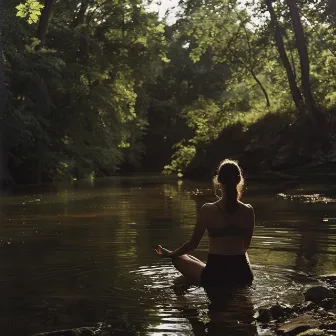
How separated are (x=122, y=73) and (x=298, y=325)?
4136 cm

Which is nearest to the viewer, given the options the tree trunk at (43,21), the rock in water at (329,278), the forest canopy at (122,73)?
the rock in water at (329,278)

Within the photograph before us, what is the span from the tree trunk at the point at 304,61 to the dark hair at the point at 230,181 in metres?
25.5

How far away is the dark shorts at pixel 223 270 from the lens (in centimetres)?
812

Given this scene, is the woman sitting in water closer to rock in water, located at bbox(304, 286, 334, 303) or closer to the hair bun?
the hair bun

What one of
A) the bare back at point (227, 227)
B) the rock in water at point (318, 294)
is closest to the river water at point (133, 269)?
the rock in water at point (318, 294)

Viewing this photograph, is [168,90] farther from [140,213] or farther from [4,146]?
[140,213]

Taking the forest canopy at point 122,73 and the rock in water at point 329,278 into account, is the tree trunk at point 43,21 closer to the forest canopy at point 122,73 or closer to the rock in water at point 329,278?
the forest canopy at point 122,73

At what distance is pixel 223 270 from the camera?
320 inches

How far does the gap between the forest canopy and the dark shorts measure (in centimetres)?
2461

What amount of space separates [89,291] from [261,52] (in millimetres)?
35658

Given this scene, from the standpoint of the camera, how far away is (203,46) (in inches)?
1668

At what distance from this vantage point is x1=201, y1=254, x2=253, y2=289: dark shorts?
812 cm

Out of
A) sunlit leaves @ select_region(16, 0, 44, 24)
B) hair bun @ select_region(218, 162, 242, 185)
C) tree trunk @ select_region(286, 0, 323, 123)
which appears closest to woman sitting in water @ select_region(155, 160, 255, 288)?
A: hair bun @ select_region(218, 162, 242, 185)

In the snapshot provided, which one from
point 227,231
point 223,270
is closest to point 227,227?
point 227,231
